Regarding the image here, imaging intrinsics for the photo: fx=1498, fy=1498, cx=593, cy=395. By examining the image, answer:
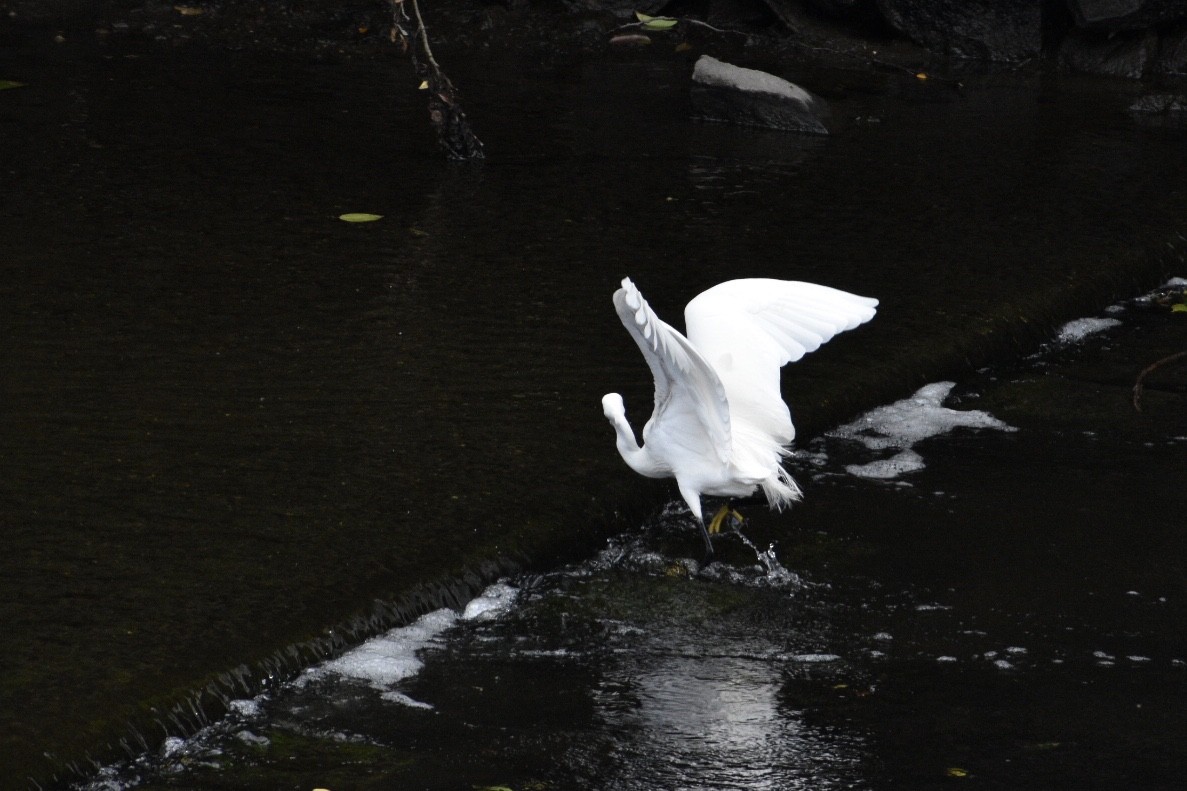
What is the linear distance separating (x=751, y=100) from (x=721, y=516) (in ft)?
14.0

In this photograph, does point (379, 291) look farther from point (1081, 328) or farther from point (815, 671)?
point (1081, 328)

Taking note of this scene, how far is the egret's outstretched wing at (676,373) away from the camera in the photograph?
3309 millimetres

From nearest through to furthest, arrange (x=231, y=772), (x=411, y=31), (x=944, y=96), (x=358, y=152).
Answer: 1. (x=231, y=772)
2. (x=411, y=31)
3. (x=358, y=152)
4. (x=944, y=96)

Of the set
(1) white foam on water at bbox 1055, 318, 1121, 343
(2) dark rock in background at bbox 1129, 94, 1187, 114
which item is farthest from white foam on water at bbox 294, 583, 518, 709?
(2) dark rock in background at bbox 1129, 94, 1187, 114

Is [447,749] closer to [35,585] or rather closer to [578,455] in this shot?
[35,585]

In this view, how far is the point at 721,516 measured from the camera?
4246 millimetres

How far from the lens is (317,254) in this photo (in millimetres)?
5707

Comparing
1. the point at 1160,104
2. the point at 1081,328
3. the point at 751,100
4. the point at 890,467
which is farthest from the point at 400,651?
the point at 1160,104

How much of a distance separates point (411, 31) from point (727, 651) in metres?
3.94

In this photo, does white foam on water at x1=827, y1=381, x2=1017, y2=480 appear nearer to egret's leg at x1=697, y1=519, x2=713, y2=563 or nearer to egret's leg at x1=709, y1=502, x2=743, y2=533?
egret's leg at x1=709, y1=502, x2=743, y2=533

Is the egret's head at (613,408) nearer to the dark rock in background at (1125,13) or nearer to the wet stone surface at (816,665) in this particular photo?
the wet stone surface at (816,665)

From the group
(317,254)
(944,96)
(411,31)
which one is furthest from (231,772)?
(944,96)

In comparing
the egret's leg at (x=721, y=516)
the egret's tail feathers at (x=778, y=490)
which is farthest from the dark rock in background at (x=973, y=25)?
the egret's tail feathers at (x=778, y=490)

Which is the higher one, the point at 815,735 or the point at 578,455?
the point at 578,455
